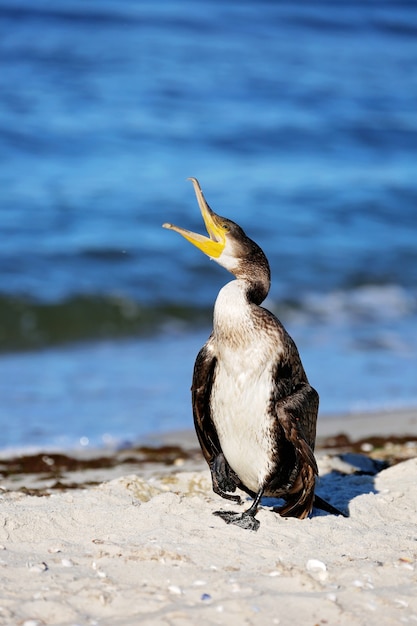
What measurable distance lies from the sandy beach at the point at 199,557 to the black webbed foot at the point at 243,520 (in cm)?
5

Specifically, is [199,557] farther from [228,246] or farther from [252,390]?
[228,246]

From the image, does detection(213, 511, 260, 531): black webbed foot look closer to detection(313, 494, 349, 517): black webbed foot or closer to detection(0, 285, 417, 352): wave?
detection(313, 494, 349, 517): black webbed foot

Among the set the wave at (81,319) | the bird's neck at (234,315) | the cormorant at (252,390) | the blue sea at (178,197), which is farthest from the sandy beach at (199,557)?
the wave at (81,319)

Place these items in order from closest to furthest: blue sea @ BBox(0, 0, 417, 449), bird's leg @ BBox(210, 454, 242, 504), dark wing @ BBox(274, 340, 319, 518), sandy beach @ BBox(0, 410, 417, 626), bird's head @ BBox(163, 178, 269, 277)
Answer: sandy beach @ BBox(0, 410, 417, 626) < dark wing @ BBox(274, 340, 319, 518) < bird's head @ BBox(163, 178, 269, 277) < bird's leg @ BBox(210, 454, 242, 504) < blue sea @ BBox(0, 0, 417, 449)

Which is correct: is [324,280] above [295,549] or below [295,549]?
below

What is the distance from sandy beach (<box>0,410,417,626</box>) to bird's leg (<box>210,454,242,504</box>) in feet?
0.35

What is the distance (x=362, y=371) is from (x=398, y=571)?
6.77 meters

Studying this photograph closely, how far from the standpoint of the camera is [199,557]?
503cm

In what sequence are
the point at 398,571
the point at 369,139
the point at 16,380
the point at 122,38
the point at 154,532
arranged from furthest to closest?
the point at 122,38
the point at 369,139
the point at 16,380
the point at 154,532
the point at 398,571

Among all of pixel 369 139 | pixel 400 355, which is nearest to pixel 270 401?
pixel 400 355

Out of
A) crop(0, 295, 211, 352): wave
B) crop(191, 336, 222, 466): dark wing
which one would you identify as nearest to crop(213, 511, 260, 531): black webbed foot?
crop(191, 336, 222, 466): dark wing

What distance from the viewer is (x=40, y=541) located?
208 inches

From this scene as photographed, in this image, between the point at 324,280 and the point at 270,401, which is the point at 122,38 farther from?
the point at 270,401

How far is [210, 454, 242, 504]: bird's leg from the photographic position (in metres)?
6.00
